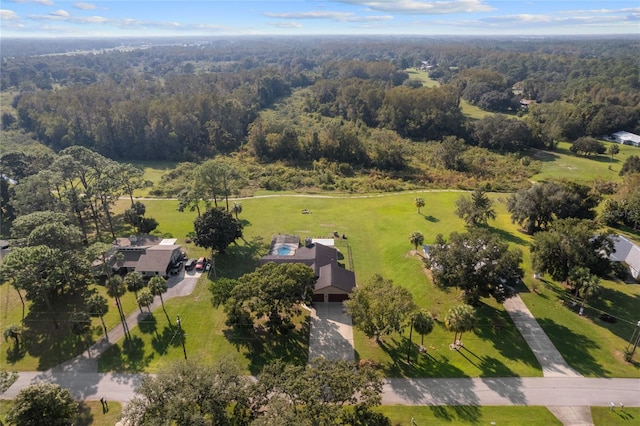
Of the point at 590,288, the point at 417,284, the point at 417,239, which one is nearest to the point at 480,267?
the point at 417,284

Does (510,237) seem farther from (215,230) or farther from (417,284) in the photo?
(215,230)

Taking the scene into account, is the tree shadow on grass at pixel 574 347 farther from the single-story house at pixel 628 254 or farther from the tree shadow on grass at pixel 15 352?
the tree shadow on grass at pixel 15 352

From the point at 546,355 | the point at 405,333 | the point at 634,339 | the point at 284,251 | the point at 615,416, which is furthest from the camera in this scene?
the point at 284,251

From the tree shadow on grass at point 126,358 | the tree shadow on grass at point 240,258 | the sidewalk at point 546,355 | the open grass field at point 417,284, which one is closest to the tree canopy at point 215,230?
the tree shadow on grass at point 240,258

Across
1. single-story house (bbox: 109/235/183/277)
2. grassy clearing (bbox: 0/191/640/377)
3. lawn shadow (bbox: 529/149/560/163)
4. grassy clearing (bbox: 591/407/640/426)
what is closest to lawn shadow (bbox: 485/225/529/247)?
grassy clearing (bbox: 0/191/640/377)

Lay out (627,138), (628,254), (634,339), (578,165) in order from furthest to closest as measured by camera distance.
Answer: (627,138), (578,165), (628,254), (634,339)

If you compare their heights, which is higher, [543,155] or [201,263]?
[201,263]

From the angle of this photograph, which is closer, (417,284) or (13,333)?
(13,333)
